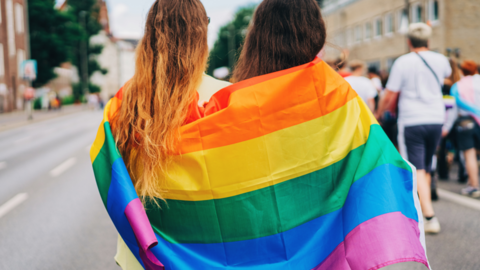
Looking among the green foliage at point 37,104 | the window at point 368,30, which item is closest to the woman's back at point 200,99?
the window at point 368,30

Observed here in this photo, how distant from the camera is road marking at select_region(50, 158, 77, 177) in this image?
29.5ft

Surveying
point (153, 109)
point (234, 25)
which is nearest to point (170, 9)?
point (153, 109)

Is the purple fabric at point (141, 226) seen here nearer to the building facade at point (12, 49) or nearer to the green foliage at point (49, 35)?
the building facade at point (12, 49)

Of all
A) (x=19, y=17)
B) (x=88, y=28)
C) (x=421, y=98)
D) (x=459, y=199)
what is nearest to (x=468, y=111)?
(x=459, y=199)

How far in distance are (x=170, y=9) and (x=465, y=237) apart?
146 inches

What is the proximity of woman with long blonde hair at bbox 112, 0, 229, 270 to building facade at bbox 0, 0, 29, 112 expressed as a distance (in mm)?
35141

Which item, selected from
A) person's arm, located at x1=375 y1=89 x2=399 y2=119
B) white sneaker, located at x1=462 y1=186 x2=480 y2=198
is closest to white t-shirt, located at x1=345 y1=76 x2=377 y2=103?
person's arm, located at x1=375 y1=89 x2=399 y2=119

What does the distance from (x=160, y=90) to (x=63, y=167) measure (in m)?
8.79

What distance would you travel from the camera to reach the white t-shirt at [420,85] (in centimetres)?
428

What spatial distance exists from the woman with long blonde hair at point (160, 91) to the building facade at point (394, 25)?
15.9 metres

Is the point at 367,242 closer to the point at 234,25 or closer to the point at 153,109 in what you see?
the point at 153,109

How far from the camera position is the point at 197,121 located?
1.75 metres

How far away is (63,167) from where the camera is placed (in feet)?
32.1

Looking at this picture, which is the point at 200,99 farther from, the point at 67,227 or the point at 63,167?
the point at 63,167
